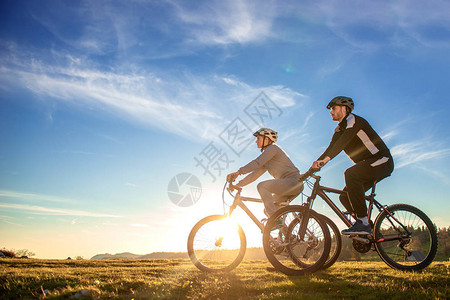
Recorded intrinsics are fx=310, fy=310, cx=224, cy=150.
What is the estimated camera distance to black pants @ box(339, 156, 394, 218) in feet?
24.2

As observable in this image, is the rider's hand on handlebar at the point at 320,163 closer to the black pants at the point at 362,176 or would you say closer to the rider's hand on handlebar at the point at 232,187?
the black pants at the point at 362,176

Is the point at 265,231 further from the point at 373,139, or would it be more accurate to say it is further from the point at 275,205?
the point at 373,139

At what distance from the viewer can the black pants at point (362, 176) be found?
739cm

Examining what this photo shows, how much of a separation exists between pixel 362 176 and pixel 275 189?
83.1 inches

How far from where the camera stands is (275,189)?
26.4 feet

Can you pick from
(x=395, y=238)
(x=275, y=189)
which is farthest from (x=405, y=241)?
(x=275, y=189)

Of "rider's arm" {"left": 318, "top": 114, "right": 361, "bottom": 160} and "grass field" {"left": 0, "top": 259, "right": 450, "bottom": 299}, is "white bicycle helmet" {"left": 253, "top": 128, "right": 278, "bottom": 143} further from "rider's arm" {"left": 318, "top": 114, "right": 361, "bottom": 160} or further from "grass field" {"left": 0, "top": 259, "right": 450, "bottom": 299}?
"grass field" {"left": 0, "top": 259, "right": 450, "bottom": 299}

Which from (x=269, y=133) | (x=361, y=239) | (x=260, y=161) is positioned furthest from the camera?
(x=269, y=133)

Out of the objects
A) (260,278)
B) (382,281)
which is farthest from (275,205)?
(382,281)

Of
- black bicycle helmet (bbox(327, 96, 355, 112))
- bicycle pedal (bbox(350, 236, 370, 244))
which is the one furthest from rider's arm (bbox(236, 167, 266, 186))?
bicycle pedal (bbox(350, 236, 370, 244))

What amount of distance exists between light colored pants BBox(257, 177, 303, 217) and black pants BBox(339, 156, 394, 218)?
1.24 metres

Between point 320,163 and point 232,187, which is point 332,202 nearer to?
point 320,163

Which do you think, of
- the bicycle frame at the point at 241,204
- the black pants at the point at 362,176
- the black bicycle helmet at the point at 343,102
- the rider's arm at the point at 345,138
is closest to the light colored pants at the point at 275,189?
the bicycle frame at the point at 241,204

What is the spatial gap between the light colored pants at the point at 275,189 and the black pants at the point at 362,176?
124 centimetres
